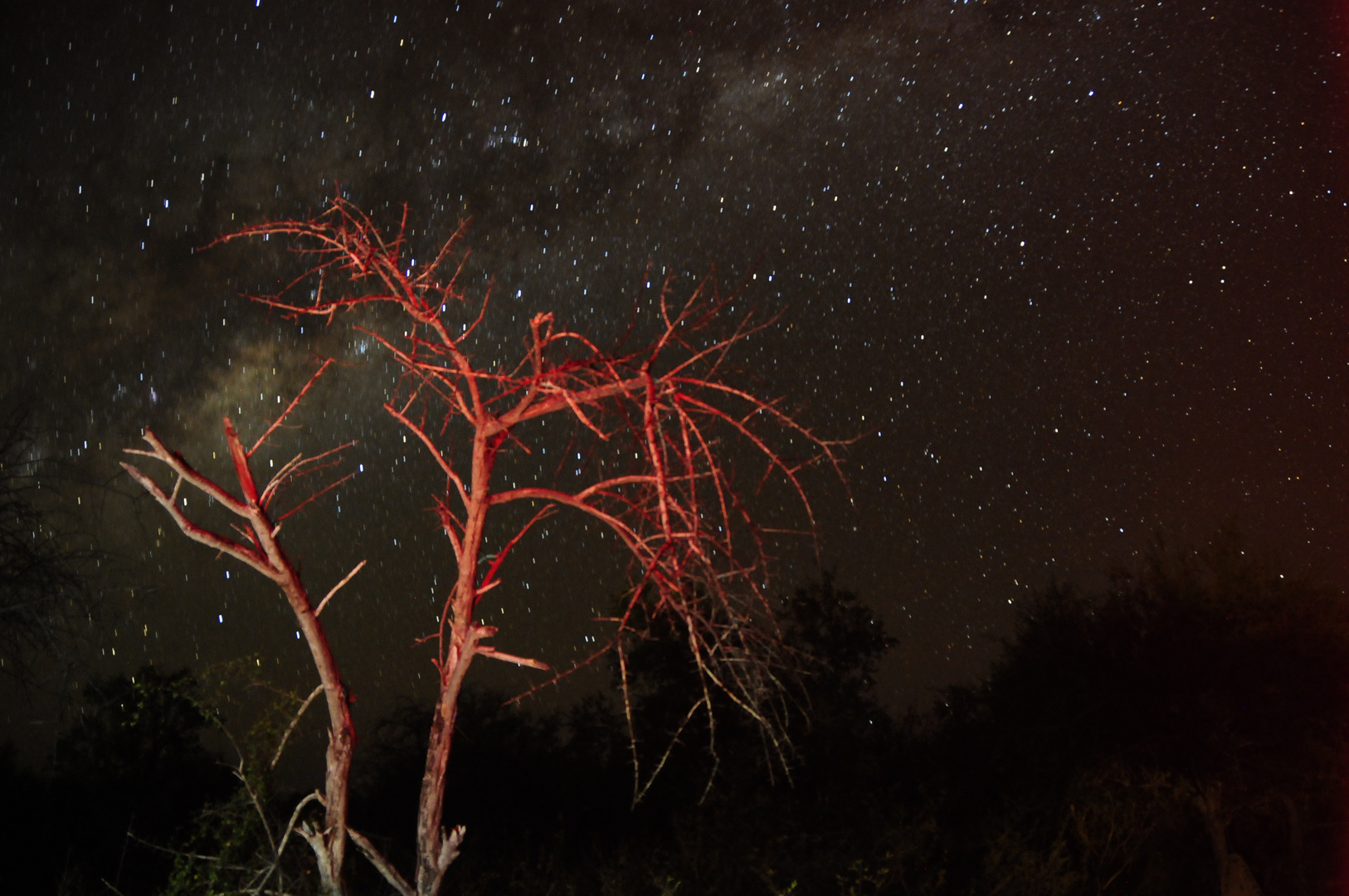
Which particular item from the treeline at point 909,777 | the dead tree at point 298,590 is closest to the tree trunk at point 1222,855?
the treeline at point 909,777

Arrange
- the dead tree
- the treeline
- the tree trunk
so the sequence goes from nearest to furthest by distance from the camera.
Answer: the dead tree
the treeline
the tree trunk

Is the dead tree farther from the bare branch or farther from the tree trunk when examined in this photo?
the tree trunk

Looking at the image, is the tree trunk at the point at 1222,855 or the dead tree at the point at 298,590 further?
the tree trunk at the point at 1222,855

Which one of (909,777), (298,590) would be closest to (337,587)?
(298,590)

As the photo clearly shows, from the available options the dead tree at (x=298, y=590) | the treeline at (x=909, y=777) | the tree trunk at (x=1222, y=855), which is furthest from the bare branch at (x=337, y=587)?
the tree trunk at (x=1222, y=855)

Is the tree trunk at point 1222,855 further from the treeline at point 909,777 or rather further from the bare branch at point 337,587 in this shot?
the bare branch at point 337,587

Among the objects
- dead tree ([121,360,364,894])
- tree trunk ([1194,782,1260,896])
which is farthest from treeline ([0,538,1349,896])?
dead tree ([121,360,364,894])

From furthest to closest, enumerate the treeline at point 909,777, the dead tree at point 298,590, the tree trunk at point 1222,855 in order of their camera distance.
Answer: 1. the tree trunk at point 1222,855
2. the treeline at point 909,777
3. the dead tree at point 298,590

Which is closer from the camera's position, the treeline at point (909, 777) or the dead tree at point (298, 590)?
the dead tree at point (298, 590)

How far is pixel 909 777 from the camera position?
1983 cm

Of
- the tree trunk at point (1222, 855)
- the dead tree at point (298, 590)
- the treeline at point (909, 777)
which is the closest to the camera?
the dead tree at point (298, 590)

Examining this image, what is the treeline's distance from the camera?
47.9 feet

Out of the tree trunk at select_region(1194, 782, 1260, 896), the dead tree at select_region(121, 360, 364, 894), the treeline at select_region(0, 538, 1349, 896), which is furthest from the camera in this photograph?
the tree trunk at select_region(1194, 782, 1260, 896)

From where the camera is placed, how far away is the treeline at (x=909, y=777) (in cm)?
1460
